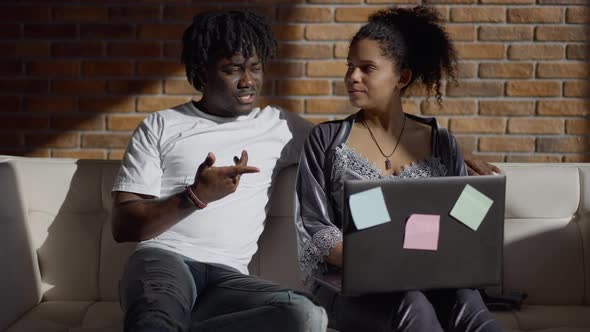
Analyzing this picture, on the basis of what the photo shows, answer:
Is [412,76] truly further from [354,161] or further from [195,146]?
[195,146]

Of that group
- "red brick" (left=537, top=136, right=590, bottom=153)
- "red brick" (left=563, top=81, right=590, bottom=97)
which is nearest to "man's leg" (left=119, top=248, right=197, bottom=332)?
"red brick" (left=537, top=136, right=590, bottom=153)

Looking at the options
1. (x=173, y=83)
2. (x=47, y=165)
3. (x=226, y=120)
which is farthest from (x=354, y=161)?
(x=173, y=83)

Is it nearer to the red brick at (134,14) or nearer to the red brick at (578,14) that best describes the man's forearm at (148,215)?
the red brick at (134,14)

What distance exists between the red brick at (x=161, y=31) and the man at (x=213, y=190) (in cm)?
85

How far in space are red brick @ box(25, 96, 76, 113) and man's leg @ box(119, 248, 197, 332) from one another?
1.31 meters

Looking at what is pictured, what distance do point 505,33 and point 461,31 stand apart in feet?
0.59

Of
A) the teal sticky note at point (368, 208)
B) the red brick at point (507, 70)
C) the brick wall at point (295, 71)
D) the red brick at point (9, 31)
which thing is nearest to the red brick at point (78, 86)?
the brick wall at point (295, 71)

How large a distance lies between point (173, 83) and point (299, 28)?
1.93ft

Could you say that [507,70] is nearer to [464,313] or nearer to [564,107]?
[564,107]

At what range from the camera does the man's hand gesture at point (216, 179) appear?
82.9 inches

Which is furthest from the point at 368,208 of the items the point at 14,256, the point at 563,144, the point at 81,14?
the point at 81,14

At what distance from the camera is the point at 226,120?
240 centimetres

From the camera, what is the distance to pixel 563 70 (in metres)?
3.21

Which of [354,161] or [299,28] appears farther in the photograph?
[299,28]
